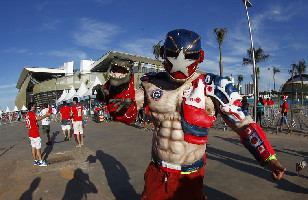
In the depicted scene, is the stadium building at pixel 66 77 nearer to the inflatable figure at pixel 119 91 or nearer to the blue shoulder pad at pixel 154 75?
the blue shoulder pad at pixel 154 75

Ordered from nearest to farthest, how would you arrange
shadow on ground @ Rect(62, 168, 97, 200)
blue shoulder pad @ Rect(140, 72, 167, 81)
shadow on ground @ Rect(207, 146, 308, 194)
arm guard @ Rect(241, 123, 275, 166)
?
arm guard @ Rect(241, 123, 275, 166)
blue shoulder pad @ Rect(140, 72, 167, 81)
shadow on ground @ Rect(62, 168, 97, 200)
shadow on ground @ Rect(207, 146, 308, 194)

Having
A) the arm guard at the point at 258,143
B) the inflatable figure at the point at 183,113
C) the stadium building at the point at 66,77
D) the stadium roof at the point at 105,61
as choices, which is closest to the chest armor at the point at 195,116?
the inflatable figure at the point at 183,113

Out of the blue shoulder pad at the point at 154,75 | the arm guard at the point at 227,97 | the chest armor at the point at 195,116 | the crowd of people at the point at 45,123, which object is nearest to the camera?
the arm guard at the point at 227,97

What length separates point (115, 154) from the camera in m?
7.45

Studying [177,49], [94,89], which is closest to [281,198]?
[177,49]

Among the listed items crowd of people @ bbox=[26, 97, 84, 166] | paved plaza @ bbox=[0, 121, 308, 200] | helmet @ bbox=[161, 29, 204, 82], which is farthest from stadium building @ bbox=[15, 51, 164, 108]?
helmet @ bbox=[161, 29, 204, 82]

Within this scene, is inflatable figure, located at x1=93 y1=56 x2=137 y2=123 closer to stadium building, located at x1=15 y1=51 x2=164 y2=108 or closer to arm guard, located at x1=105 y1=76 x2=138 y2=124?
arm guard, located at x1=105 y1=76 x2=138 y2=124

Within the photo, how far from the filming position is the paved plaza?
435 cm

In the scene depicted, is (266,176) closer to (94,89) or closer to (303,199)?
(303,199)

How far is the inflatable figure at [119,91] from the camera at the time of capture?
1.81 m

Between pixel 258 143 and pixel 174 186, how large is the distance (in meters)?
0.87

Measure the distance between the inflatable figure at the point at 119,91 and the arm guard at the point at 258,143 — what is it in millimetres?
1037

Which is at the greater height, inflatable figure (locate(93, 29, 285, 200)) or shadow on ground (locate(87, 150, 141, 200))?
inflatable figure (locate(93, 29, 285, 200))

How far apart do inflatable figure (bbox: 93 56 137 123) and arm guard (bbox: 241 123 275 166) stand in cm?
104
